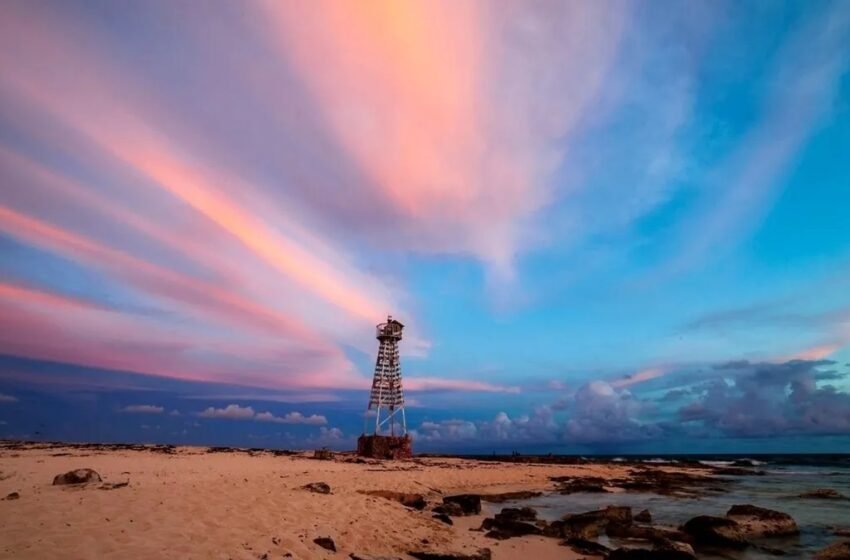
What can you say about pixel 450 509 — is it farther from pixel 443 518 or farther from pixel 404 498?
pixel 443 518

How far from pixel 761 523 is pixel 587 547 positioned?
1014 cm

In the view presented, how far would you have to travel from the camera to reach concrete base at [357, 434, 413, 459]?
5259cm

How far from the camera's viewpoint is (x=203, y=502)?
51.4ft

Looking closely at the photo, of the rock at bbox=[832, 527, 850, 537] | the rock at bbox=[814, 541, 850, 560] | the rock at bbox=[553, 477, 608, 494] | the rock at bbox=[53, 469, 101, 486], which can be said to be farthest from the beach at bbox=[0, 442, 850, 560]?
the rock at bbox=[553, 477, 608, 494]

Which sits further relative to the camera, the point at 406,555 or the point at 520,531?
the point at 520,531

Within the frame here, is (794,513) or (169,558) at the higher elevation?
(169,558)

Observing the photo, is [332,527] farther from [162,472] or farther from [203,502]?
[162,472]

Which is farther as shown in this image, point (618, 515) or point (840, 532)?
point (618, 515)

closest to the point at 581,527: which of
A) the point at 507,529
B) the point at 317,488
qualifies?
the point at 507,529

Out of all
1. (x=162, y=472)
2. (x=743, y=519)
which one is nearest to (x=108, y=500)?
(x=162, y=472)

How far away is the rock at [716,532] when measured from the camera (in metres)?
18.4

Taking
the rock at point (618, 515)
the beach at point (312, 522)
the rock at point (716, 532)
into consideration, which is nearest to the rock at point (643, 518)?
the beach at point (312, 522)

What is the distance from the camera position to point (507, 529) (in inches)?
711

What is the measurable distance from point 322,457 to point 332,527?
129ft
